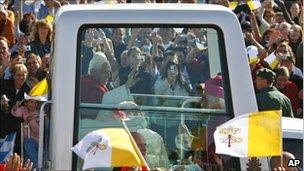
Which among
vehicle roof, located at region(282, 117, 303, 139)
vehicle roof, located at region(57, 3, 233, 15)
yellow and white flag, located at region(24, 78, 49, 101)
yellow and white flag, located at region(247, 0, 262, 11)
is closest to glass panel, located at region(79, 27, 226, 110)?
vehicle roof, located at region(57, 3, 233, 15)

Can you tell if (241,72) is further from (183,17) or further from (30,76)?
(30,76)

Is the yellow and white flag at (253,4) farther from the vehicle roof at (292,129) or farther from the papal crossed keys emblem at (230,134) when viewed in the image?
the papal crossed keys emblem at (230,134)

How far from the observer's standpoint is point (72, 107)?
3594 mm

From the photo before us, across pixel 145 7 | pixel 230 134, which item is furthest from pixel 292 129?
pixel 145 7

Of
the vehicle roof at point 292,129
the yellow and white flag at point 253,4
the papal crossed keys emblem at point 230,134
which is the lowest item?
the papal crossed keys emblem at point 230,134

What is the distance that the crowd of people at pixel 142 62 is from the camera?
3648 mm

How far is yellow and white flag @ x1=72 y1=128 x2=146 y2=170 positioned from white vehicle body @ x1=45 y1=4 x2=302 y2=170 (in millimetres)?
168

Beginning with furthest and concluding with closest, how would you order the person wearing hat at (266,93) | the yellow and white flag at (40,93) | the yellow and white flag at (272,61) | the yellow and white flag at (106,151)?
the yellow and white flag at (272,61)
the person wearing hat at (266,93)
the yellow and white flag at (40,93)
the yellow and white flag at (106,151)

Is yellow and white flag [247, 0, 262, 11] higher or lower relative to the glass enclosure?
higher

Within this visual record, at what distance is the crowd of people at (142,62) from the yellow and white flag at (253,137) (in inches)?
8.9

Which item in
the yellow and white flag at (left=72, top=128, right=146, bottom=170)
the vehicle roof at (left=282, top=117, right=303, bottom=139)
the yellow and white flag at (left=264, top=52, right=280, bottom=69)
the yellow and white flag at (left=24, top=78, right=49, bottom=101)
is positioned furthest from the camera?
the yellow and white flag at (left=264, top=52, right=280, bottom=69)

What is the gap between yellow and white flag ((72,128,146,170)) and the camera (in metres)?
3.38

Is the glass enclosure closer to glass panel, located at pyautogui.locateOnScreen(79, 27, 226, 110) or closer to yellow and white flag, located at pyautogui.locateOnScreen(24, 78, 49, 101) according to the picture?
glass panel, located at pyautogui.locateOnScreen(79, 27, 226, 110)

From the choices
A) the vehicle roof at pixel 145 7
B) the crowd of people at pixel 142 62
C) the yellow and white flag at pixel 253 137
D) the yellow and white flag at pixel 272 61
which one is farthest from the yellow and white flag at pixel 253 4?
the yellow and white flag at pixel 253 137
